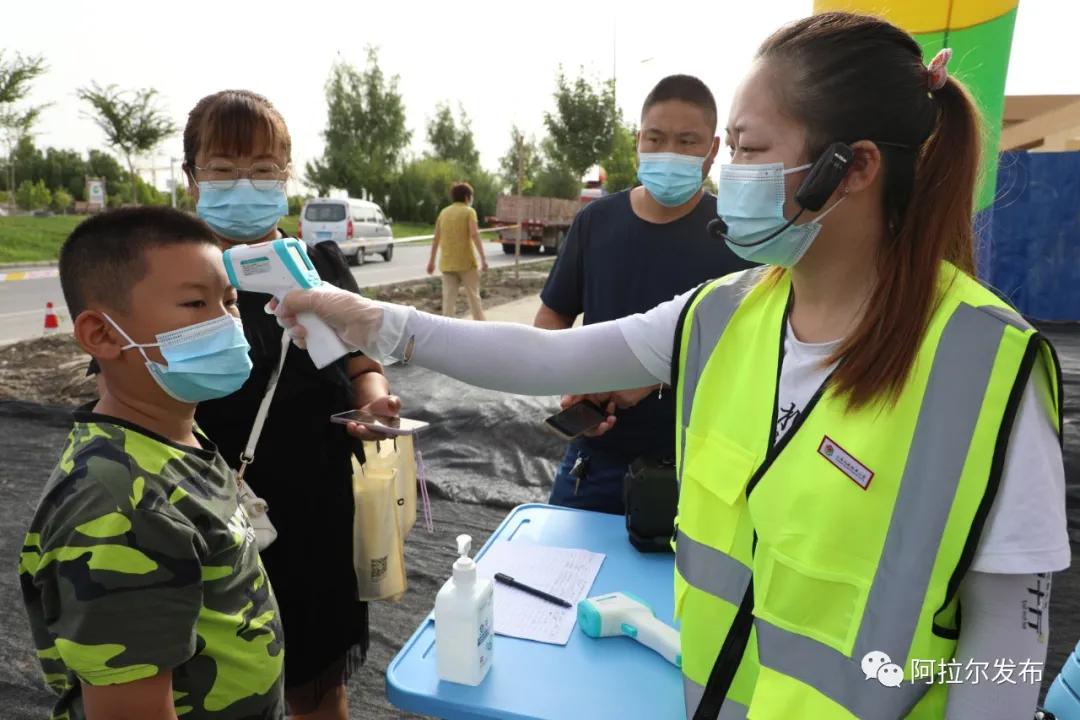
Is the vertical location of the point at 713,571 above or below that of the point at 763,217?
below

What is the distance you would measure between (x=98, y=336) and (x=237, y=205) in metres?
0.63

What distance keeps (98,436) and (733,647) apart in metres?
1.07

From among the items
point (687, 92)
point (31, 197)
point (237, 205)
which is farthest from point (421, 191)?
point (237, 205)

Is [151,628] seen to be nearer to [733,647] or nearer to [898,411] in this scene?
[733,647]

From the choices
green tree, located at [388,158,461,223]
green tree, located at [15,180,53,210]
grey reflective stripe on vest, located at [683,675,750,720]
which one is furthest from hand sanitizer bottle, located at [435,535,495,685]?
green tree, located at [388,158,461,223]

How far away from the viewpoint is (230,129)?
5.92 ft

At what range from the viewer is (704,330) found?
1.27 metres

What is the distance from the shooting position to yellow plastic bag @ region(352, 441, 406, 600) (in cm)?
188

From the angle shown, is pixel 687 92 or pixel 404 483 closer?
pixel 404 483

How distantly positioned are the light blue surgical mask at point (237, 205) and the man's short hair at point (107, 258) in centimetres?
46

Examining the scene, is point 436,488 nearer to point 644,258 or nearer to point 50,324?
point 644,258

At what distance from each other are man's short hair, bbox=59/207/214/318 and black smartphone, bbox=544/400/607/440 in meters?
1.02

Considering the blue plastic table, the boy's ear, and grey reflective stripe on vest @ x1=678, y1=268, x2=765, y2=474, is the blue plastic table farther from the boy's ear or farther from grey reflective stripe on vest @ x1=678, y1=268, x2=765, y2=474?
the boy's ear

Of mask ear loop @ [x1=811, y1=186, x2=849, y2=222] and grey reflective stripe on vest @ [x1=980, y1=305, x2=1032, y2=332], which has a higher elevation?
mask ear loop @ [x1=811, y1=186, x2=849, y2=222]
